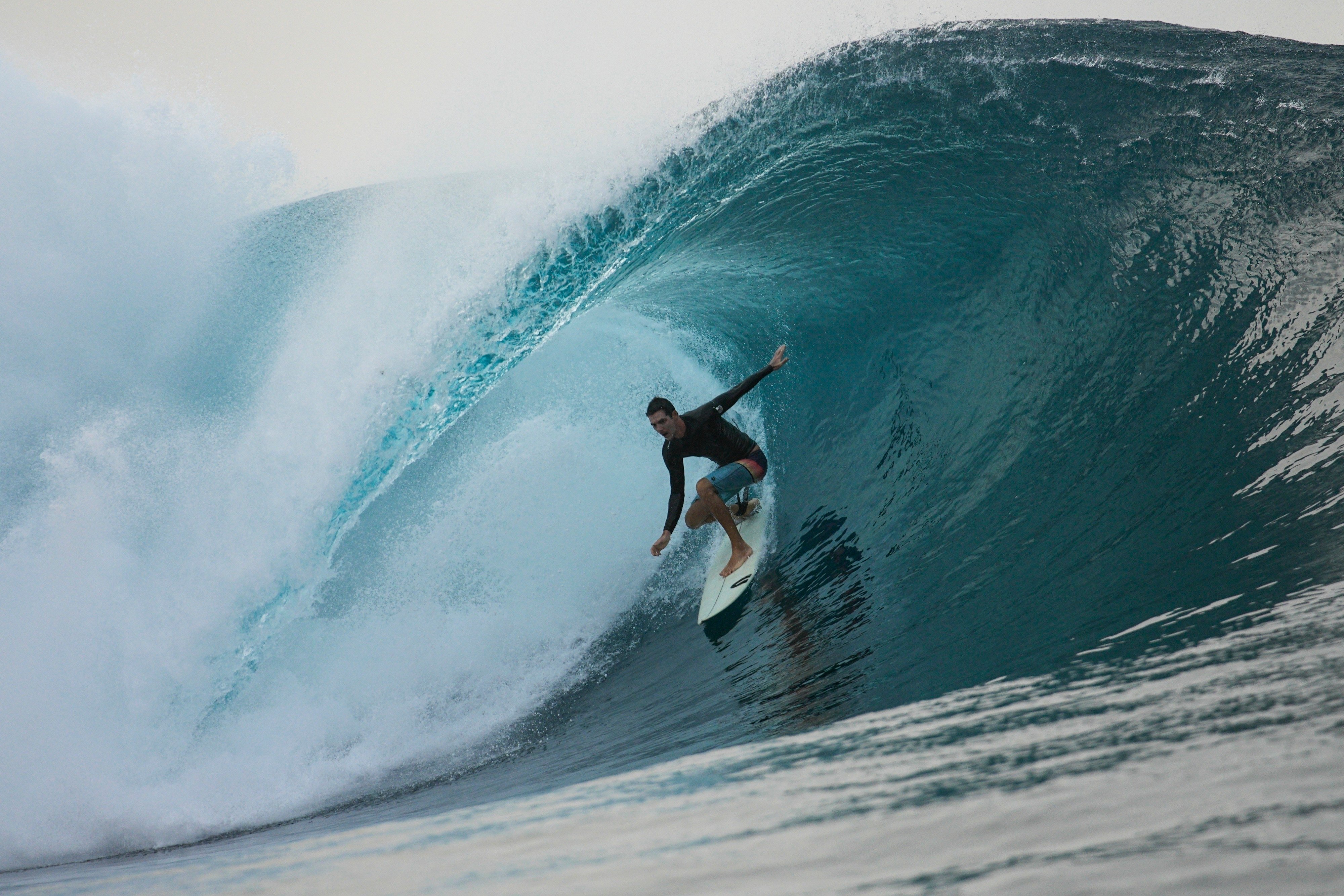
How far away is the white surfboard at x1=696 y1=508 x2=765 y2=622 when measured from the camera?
4.85 metres

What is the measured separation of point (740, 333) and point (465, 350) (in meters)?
2.30

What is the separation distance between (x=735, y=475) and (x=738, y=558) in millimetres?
546

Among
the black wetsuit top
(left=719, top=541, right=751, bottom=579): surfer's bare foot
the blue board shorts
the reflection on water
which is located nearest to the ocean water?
the reflection on water

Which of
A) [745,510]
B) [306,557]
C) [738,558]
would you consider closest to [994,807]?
[738,558]

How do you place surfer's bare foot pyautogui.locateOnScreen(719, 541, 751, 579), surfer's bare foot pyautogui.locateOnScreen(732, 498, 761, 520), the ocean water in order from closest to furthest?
1. the ocean water
2. surfer's bare foot pyautogui.locateOnScreen(719, 541, 751, 579)
3. surfer's bare foot pyautogui.locateOnScreen(732, 498, 761, 520)

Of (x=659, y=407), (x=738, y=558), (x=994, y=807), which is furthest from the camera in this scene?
(x=738, y=558)

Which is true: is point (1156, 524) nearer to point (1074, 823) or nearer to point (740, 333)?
point (1074, 823)

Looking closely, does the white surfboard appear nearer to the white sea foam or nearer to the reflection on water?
the white sea foam

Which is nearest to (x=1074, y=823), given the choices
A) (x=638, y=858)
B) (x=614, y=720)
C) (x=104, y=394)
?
(x=638, y=858)

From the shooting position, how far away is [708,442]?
15.5 ft

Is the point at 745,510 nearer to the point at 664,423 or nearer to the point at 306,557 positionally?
the point at 664,423

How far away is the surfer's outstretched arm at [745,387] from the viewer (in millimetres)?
4477

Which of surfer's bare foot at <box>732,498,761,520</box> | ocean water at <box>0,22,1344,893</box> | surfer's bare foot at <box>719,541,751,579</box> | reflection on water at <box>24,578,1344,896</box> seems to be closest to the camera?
reflection on water at <box>24,578,1344,896</box>

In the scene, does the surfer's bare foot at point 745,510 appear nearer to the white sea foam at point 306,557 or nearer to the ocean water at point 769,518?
the ocean water at point 769,518
